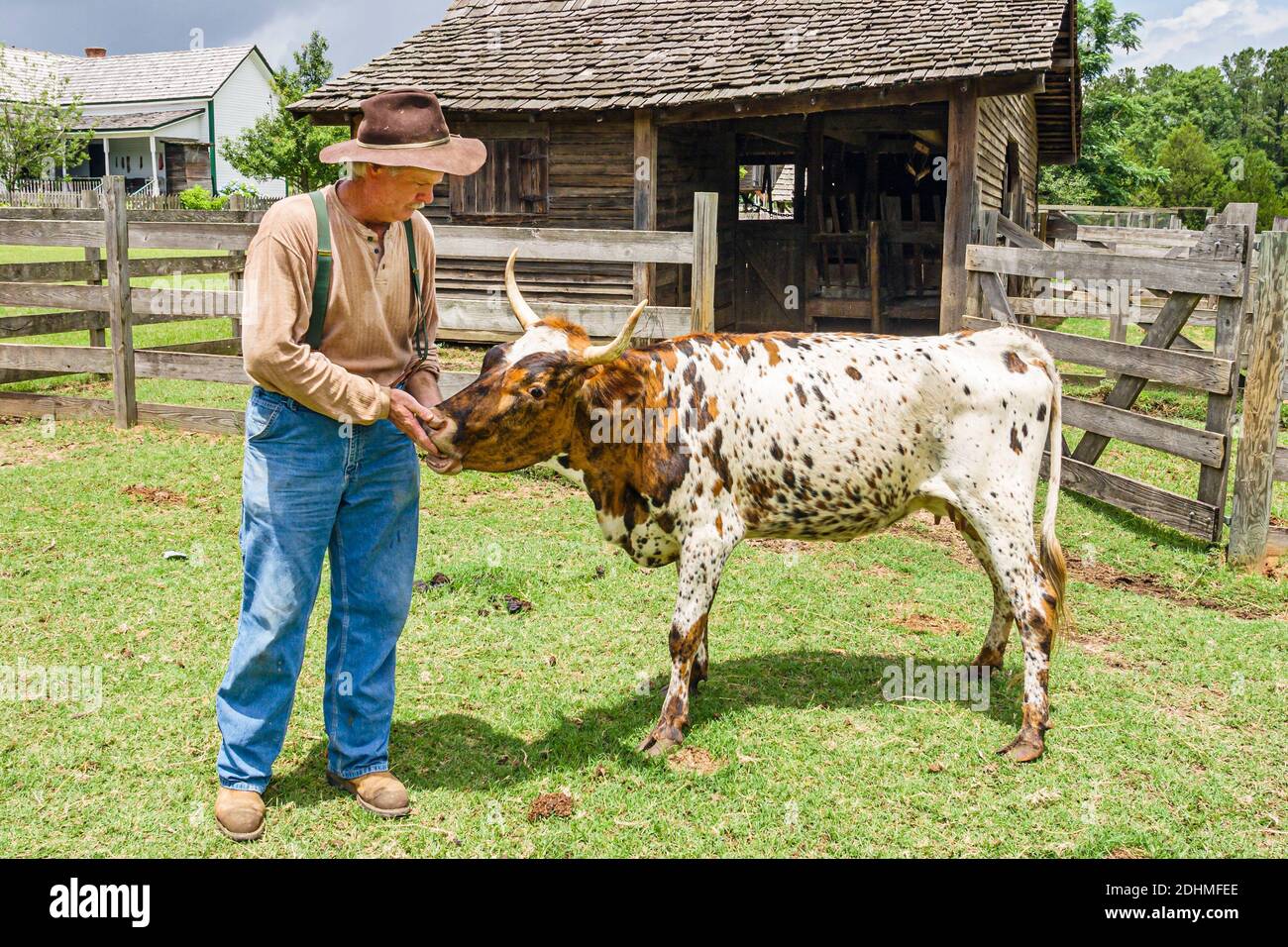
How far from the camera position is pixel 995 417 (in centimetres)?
462

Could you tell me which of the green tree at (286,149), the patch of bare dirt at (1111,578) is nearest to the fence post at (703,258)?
the patch of bare dirt at (1111,578)

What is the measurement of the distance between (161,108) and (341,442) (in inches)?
2008

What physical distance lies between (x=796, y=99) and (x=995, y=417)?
32.6 feet

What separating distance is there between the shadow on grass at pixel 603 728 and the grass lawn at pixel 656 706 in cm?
2

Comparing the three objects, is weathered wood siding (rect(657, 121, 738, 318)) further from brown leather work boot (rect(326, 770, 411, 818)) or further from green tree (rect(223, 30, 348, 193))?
green tree (rect(223, 30, 348, 193))

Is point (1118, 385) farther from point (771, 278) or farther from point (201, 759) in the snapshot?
point (771, 278)

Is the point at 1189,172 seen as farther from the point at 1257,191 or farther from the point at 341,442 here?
the point at 341,442

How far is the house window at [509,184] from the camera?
16.2 metres

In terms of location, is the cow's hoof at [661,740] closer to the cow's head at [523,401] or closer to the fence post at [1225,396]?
the cow's head at [523,401]

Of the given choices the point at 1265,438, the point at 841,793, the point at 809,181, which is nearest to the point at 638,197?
the point at 809,181

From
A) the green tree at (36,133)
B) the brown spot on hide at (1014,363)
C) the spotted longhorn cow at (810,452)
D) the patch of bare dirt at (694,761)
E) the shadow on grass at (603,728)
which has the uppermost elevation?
the green tree at (36,133)

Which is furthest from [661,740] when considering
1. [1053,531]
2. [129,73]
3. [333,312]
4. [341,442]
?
[129,73]

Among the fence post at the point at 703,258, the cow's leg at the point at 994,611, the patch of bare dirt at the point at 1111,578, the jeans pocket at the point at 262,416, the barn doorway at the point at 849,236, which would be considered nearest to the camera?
the jeans pocket at the point at 262,416

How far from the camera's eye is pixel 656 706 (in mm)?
4840
